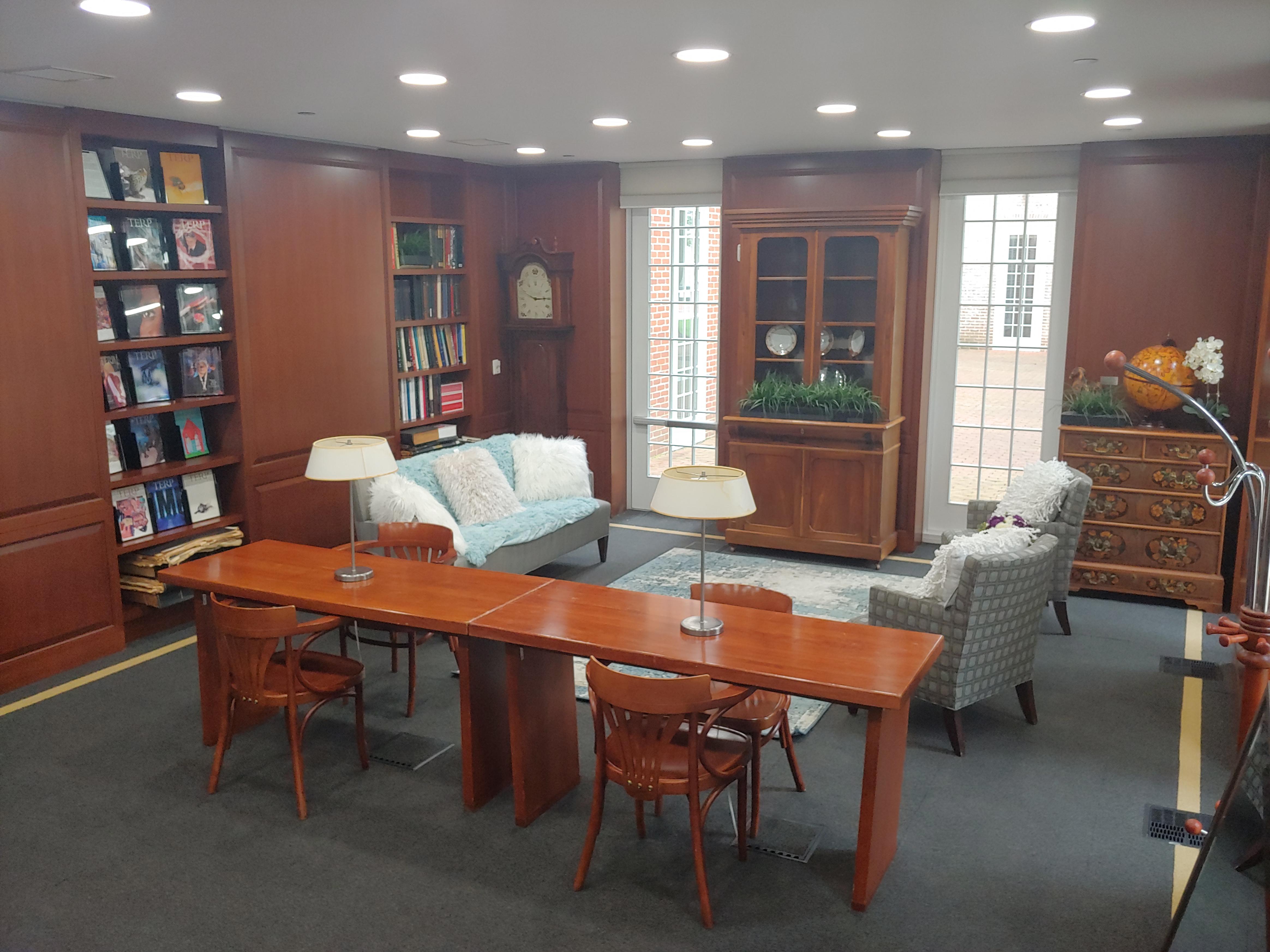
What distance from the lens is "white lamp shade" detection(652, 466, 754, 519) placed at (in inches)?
127

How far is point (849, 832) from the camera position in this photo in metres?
3.60

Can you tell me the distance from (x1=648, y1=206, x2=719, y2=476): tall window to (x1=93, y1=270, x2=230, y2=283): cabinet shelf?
3.29 metres

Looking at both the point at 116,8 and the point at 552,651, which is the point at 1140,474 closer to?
the point at 552,651

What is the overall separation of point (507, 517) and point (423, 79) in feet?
9.14

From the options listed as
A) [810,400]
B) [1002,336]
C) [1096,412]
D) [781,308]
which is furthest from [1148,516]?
[781,308]

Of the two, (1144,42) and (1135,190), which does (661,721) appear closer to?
(1144,42)

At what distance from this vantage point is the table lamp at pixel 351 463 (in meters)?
3.89

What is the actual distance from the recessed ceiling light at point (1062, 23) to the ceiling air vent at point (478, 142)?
11.5 ft

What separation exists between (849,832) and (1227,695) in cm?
230

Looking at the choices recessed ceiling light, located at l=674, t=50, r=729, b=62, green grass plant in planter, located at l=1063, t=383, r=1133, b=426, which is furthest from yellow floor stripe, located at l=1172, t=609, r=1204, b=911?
recessed ceiling light, located at l=674, t=50, r=729, b=62

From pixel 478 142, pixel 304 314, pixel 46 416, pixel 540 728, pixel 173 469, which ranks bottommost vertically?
pixel 540 728

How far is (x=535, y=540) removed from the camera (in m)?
6.09

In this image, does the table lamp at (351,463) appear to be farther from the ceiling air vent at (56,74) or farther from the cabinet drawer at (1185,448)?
the cabinet drawer at (1185,448)

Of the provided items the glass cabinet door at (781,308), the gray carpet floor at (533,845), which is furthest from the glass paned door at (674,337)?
the gray carpet floor at (533,845)
